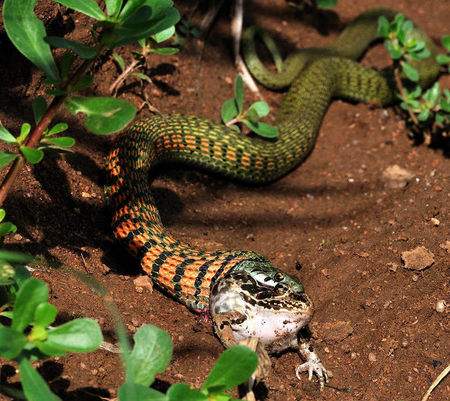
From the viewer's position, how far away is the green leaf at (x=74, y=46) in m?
2.77

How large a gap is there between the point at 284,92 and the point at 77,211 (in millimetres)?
2591

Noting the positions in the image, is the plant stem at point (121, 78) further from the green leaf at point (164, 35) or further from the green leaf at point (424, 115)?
the green leaf at point (424, 115)

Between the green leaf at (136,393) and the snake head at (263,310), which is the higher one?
the green leaf at (136,393)

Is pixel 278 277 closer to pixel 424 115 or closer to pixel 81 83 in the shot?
pixel 81 83

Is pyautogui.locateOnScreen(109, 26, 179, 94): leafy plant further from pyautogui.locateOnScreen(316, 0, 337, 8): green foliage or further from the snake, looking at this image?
pyautogui.locateOnScreen(316, 0, 337, 8): green foliage

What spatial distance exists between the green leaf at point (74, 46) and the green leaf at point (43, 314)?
896 mm

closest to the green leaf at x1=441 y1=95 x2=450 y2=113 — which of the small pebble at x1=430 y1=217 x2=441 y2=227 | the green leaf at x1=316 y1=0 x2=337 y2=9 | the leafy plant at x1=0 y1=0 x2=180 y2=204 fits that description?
the small pebble at x1=430 y1=217 x2=441 y2=227

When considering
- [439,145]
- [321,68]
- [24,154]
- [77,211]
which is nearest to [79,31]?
[77,211]

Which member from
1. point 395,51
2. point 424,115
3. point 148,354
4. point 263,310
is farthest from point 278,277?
point 395,51

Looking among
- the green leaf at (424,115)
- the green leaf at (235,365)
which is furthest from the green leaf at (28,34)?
the green leaf at (424,115)

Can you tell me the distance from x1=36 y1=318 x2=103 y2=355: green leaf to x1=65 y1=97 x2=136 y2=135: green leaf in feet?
2.25

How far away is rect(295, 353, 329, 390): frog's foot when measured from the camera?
12.3 feet

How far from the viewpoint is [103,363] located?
3.36 meters

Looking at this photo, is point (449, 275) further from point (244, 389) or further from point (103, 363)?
point (103, 363)
